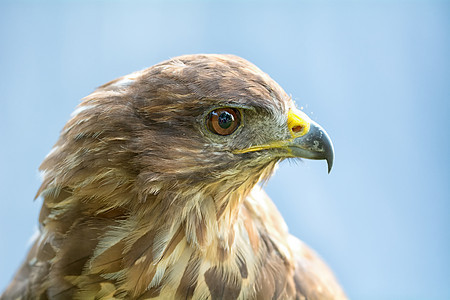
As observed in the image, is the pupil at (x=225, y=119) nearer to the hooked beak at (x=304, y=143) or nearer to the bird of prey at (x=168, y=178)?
the bird of prey at (x=168, y=178)

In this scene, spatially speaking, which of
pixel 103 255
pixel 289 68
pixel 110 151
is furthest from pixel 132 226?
pixel 289 68

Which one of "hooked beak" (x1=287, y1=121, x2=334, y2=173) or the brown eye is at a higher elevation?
the brown eye

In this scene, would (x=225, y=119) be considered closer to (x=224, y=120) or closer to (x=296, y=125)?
(x=224, y=120)

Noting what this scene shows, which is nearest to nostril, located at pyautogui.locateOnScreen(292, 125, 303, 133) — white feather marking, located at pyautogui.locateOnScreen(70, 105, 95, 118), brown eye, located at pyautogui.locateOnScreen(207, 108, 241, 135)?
brown eye, located at pyautogui.locateOnScreen(207, 108, 241, 135)

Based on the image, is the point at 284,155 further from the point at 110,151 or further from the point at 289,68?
the point at 289,68

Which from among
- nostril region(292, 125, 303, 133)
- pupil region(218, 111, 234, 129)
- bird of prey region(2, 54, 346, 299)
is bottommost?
bird of prey region(2, 54, 346, 299)

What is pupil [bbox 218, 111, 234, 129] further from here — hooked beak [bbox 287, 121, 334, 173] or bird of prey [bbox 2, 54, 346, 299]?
hooked beak [bbox 287, 121, 334, 173]

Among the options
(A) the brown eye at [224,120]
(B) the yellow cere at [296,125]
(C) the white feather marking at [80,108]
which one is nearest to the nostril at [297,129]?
(B) the yellow cere at [296,125]

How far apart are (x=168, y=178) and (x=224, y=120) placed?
0.28 meters

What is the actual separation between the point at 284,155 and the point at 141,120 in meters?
0.52

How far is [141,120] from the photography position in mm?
1995

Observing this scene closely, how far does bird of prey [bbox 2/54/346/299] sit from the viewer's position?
1.98m

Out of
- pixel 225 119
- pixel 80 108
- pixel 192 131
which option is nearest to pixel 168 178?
pixel 192 131

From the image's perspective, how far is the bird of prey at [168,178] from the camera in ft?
6.49
